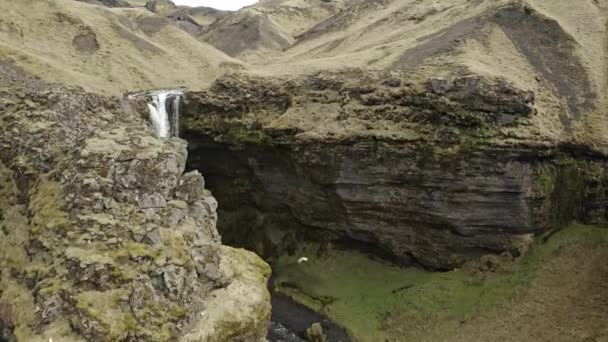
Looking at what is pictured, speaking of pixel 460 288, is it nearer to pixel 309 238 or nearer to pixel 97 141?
pixel 309 238

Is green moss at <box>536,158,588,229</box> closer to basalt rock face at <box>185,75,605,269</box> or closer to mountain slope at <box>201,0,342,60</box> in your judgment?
basalt rock face at <box>185,75,605,269</box>

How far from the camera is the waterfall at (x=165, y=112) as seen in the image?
132 ft

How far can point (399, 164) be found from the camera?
3516 centimetres

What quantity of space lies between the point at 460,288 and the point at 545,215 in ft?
25.2

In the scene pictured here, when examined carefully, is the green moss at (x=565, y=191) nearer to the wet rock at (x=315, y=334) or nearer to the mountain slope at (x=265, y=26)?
the wet rock at (x=315, y=334)

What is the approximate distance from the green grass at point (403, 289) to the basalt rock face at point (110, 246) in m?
9.79

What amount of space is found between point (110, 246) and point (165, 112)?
20.8m

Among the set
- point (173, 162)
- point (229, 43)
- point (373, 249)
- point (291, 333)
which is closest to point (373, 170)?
point (373, 249)

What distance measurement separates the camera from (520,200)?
33250 mm

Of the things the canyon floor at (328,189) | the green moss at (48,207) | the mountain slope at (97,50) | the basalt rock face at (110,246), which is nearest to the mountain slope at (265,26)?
the mountain slope at (97,50)

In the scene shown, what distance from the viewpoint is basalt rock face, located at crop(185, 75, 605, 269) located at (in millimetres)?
33344

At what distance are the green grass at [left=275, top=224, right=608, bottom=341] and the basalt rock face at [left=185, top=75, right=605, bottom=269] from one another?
133 cm

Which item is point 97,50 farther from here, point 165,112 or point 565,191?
point 565,191

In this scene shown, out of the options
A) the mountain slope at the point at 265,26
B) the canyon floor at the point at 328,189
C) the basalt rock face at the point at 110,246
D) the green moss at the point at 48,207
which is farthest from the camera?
the mountain slope at the point at 265,26
